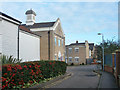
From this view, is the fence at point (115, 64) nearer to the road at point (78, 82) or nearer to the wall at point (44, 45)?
the road at point (78, 82)

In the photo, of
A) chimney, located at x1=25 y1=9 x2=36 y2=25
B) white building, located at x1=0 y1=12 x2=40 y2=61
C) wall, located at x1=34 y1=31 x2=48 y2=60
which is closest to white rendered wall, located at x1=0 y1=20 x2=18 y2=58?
white building, located at x1=0 y1=12 x2=40 y2=61

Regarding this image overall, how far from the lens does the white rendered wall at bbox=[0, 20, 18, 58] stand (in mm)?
13908

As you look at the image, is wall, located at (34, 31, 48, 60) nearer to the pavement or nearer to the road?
the pavement

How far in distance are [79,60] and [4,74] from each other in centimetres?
4611

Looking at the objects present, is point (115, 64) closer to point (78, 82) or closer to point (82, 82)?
point (82, 82)

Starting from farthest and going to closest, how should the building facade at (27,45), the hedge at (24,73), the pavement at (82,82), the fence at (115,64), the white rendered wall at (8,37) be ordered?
the building facade at (27,45) → the white rendered wall at (8,37) → the pavement at (82,82) → the fence at (115,64) → the hedge at (24,73)

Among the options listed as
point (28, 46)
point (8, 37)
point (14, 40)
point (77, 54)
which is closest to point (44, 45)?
point (28, 46)

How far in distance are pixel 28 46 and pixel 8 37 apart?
19.3ft

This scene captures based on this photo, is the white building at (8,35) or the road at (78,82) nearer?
the road at (78,82)

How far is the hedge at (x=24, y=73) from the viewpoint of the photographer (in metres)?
7.55

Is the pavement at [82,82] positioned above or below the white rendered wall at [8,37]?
below

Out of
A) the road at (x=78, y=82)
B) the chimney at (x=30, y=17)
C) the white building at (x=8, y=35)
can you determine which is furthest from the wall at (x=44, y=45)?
the road at (x=78, y=82)

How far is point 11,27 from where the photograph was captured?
15.5 metres

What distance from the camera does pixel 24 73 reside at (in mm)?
8891
